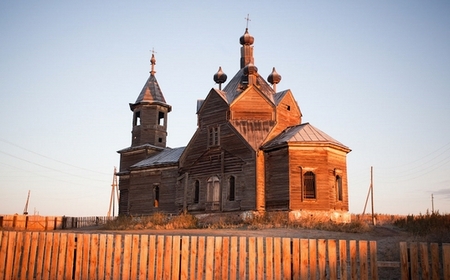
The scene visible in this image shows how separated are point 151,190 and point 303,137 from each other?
1335 cm

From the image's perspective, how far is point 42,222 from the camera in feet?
107

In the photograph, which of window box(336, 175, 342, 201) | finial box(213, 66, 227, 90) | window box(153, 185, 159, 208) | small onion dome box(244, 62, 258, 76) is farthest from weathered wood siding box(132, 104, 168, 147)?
window box(336, 175, 342, 201)

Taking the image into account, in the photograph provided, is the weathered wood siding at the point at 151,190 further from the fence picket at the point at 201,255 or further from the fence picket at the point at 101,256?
the fence picket at the point at 201,255

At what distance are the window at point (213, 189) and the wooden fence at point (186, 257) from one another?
18.4 metres

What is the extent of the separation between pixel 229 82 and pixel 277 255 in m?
24.9

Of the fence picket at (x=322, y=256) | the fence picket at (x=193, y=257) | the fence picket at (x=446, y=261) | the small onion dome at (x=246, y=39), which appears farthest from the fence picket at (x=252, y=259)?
the small onion dome at (x=246, y=39)

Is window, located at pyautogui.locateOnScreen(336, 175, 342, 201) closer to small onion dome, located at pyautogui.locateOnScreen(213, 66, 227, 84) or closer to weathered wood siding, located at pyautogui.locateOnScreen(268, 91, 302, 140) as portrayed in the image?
weathered wood siding, located at pyautogui.locateOnScreen(268, 91, 302, 140)

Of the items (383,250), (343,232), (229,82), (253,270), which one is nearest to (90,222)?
(229,82)

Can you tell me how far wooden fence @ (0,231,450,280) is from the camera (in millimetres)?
6621

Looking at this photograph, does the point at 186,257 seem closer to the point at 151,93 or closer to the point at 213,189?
the point at 213,189

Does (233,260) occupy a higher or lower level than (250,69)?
Answer: lower

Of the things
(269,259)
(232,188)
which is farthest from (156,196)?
(269,259)

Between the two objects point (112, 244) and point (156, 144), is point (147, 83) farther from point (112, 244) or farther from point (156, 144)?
point (112, 244)

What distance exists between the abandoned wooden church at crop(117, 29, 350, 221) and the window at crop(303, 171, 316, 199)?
0.06 meters
